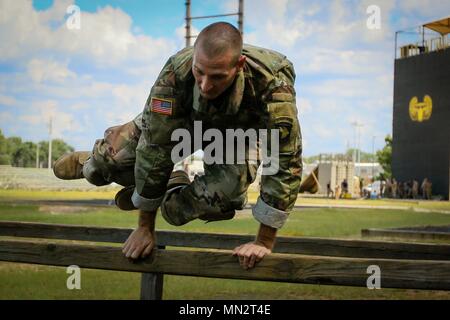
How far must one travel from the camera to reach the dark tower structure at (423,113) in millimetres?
44594

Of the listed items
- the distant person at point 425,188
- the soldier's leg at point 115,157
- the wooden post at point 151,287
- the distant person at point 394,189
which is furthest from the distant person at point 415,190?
the soldier's leg at point 115,157

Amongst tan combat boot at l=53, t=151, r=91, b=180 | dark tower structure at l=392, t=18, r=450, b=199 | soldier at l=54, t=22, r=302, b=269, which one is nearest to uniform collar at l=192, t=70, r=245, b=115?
soldier at l=54, t=22, r=302, b=269

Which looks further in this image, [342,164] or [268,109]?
[342,164]

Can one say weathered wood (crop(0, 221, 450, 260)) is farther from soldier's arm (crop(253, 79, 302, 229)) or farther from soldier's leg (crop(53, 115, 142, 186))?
soldier's arm (crop(253, 79, 302, 229))

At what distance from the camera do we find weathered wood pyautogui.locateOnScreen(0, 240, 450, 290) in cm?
315

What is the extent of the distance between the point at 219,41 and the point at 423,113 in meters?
45.6

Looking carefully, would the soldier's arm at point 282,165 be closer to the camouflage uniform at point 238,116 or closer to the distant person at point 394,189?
the camouflage uniform at point 238,116

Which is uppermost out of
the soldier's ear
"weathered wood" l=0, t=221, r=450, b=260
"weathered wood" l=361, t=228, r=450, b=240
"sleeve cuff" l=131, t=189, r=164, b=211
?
the soldier's ear

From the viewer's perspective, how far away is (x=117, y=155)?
4418mm

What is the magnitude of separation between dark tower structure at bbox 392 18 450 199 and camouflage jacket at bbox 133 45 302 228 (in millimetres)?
42565

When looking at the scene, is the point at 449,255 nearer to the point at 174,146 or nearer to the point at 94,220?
the point at 174,146
